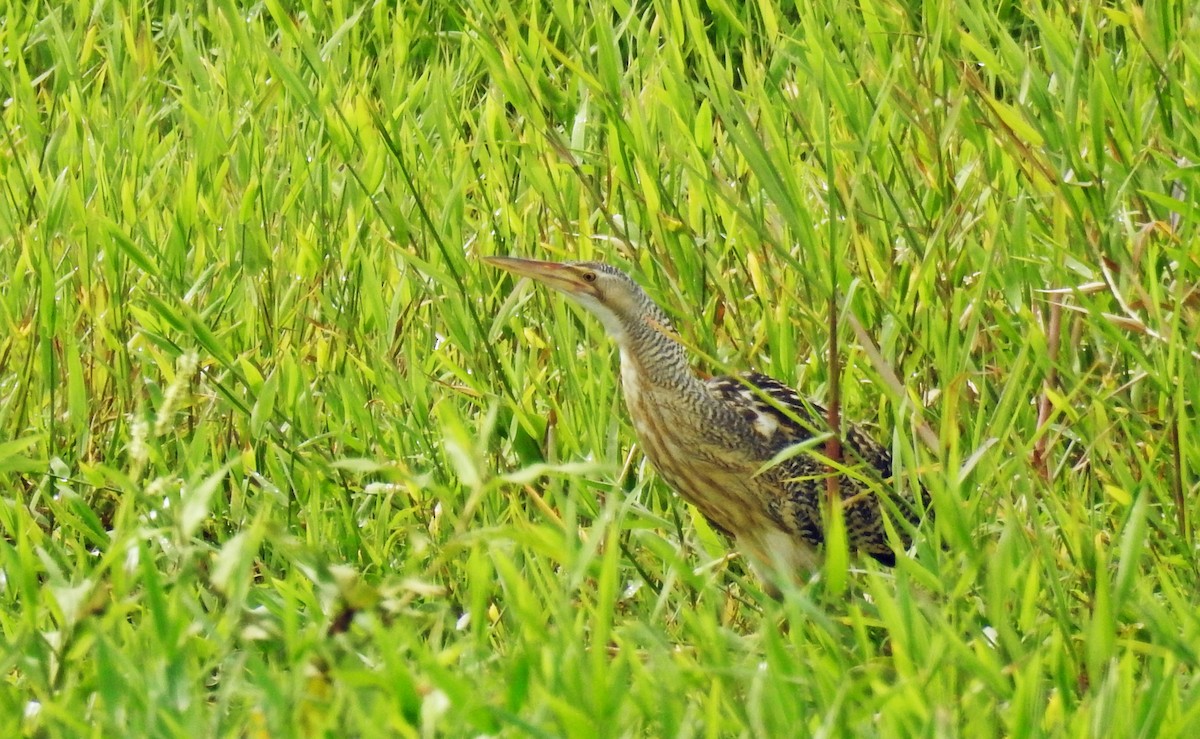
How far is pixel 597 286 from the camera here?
3314mm

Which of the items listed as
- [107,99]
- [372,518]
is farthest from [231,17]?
[372,518]

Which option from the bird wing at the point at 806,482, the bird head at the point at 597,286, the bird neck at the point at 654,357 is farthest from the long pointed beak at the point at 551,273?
the bird wing at the point at 806,482

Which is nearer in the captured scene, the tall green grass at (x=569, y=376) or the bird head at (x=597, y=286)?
the tall green grass at (x=569, y=376)

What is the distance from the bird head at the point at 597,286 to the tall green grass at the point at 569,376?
4.7 inches

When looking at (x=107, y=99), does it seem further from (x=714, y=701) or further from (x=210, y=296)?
(x=714, y=701)

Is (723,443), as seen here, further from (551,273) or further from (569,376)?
(551,273)

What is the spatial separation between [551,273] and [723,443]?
421mm

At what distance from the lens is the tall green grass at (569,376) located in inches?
84.0

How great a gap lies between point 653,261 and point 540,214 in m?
0.48

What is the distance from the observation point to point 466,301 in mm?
3418

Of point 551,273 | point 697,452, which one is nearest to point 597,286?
point 551,273

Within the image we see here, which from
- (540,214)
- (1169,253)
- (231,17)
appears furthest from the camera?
(231,17)

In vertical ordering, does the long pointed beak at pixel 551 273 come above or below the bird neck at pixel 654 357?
above

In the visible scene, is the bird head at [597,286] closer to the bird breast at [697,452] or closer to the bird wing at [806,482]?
the bird breast at [697,452]
